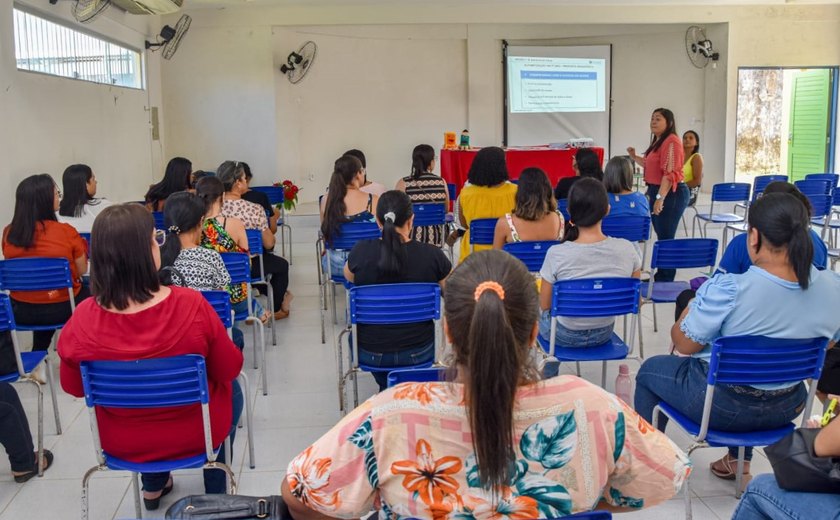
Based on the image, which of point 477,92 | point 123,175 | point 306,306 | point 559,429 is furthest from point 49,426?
point 477,92

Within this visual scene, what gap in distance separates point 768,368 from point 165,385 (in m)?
1.87

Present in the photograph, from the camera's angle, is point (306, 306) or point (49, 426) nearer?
point (49, 426)

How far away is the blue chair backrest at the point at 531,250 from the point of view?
13.7ft

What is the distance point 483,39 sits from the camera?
10727mm

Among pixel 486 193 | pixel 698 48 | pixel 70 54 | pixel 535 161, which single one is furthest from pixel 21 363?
pixel 698 48

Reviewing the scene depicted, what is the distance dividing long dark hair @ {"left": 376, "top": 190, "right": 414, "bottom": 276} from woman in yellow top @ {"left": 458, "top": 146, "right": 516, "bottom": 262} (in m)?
1.66

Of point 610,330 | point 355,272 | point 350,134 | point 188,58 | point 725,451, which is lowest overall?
point 725,451

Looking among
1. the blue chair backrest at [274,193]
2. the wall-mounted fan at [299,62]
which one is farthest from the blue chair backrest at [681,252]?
the wall-mounted fan at [299,62]

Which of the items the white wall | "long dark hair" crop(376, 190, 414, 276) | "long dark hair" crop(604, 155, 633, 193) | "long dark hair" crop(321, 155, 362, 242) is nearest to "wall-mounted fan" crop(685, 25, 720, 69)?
"long dark hair" crop(604, 155, 633, 193)

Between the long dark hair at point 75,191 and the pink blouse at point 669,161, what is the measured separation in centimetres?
438

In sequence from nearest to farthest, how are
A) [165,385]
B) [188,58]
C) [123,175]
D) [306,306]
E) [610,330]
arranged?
1. [165,385]
2. [610,330]
3. [306,306]
4. [123,175]
5. [188,58]

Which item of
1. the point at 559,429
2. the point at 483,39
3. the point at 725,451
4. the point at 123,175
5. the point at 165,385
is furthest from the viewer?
the point at 483,39

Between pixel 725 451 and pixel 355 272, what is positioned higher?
pixel 355 272

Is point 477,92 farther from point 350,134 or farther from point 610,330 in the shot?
point 610,330
